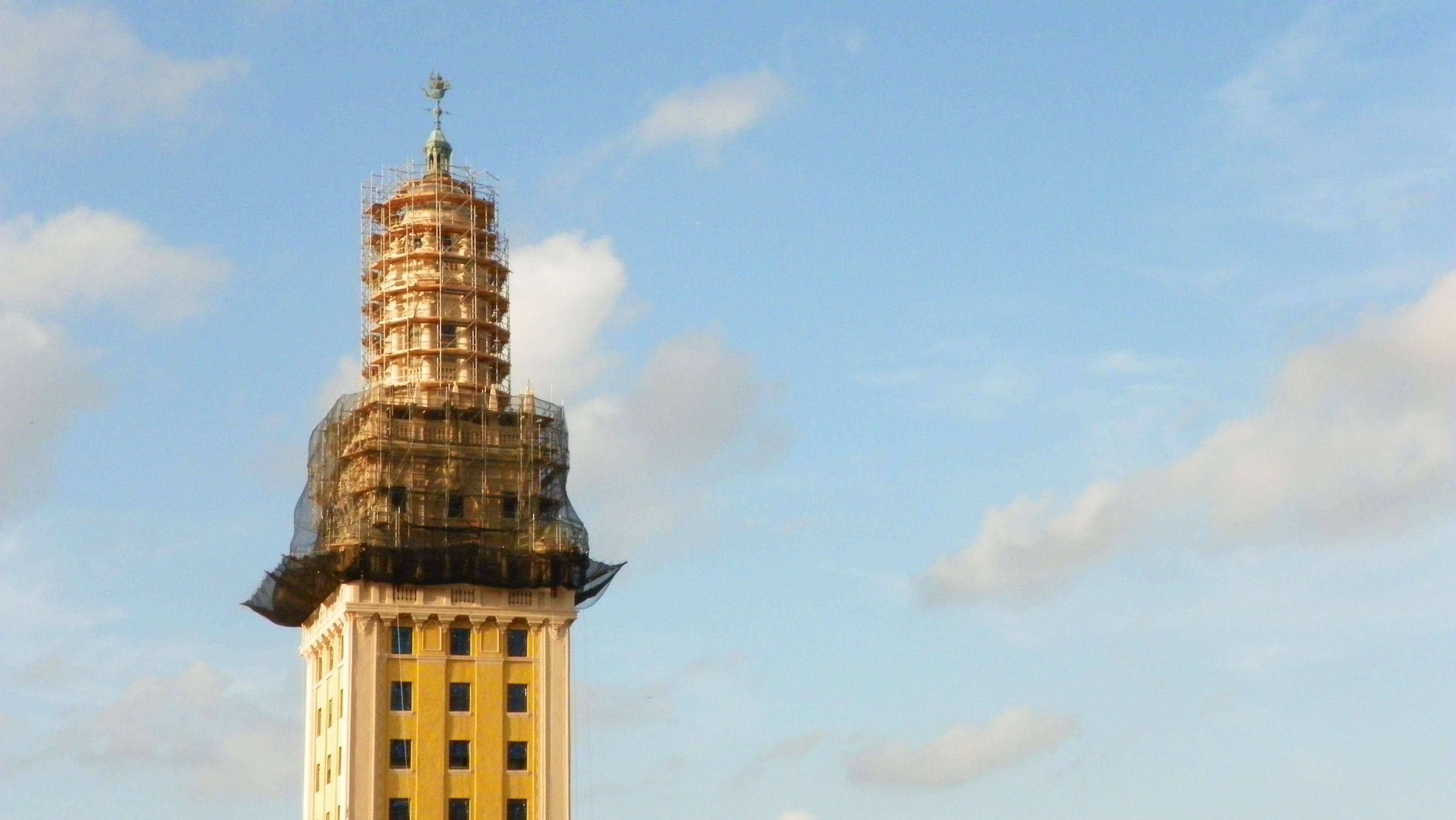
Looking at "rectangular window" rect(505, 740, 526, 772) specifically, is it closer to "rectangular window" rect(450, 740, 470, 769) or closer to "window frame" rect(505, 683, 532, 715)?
"window frame" rect(505, 683, 532, 715)

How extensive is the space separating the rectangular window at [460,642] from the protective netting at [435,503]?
2.37 metres

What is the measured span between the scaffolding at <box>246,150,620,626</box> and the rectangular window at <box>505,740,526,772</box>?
7.56 meters

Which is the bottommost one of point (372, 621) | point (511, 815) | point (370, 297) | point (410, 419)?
point (511, 815)

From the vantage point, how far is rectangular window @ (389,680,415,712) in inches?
4830

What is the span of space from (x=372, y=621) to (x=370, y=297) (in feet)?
64.8

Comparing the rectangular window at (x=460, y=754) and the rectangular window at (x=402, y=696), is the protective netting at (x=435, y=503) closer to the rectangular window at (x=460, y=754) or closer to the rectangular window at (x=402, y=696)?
the rectangular window at (x=402, y=696)

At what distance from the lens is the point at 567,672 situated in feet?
412

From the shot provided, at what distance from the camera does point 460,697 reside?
4877 inches

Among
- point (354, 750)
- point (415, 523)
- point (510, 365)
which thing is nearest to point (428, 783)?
point (354, 750)

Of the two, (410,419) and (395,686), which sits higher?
(410,419)

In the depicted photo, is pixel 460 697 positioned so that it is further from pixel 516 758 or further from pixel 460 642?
pixel 516 758

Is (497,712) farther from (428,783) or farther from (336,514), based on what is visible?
(336,514)

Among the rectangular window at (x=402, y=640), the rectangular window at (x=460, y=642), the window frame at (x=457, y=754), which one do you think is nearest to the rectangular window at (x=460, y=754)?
the window frame at (x=457, y=754)

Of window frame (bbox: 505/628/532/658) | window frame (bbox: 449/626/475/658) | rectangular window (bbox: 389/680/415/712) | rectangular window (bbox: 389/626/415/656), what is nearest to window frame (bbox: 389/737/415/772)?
rectangular window (bbox: 389/680/415/712)
